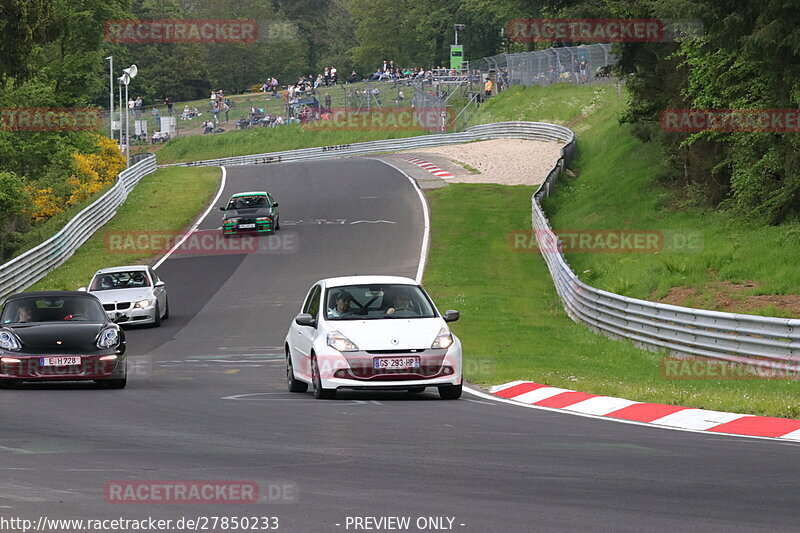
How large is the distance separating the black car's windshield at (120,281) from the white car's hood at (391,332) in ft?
49.9

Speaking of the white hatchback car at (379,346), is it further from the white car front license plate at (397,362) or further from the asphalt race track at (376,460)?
the asphalt race track at (376,460)

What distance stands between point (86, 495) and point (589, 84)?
2846 inches

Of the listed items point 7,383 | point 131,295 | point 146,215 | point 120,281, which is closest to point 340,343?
point 7,383

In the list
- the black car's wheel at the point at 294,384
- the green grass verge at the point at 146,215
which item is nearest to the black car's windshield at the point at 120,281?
the green grass verge at the point at 146,215

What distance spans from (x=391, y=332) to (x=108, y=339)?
4.16 m

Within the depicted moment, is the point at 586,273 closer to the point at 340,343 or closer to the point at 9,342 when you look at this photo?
the point at 340,343

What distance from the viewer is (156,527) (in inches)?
264

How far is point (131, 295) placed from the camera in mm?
28031

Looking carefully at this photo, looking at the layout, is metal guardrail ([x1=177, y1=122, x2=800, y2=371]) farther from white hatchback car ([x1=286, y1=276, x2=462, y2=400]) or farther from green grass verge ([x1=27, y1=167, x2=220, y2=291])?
green grass verge ([x1=27, y1=167, x2=220, y2=291])

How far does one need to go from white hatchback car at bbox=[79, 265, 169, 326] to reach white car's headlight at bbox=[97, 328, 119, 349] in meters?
11.2

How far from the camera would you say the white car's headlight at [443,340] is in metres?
14.1

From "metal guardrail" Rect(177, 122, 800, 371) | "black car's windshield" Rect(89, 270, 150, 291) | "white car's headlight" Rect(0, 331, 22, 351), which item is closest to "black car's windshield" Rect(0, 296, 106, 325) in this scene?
"white car's headlight" Rect(0, 331, 22, 351)

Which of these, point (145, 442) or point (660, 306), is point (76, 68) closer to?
point (660, 306)

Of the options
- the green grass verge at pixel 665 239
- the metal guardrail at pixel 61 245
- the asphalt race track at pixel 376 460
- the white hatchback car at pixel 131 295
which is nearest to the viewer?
the asphalt race track at pixel 376 460
